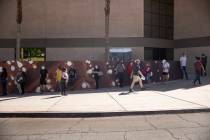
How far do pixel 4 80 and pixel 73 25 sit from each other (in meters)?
14.9

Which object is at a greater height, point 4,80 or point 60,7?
point 60,7

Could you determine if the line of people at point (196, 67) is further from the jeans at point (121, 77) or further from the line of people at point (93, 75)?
the jeans at point (121, 77)

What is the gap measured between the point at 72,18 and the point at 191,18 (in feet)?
35.7

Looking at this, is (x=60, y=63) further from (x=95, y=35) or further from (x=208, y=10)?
(x=208, y=10)

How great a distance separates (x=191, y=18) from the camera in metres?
38.2

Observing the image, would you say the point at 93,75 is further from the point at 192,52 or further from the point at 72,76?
the point at 192,52

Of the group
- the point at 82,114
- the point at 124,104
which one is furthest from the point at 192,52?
the point at 82,114

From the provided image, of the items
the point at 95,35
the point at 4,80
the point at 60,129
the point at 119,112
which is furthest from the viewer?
the point at 95,35

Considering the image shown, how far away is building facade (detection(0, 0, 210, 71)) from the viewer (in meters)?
36.9

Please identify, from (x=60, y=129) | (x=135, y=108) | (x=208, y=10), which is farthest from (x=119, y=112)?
(x=208, y=10)

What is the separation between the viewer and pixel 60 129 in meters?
11.5

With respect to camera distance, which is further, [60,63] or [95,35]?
[95,35]

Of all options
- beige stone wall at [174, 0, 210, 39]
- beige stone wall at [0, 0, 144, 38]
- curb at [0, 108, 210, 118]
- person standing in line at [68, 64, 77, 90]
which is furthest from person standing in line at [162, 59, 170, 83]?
curb at [0, 108, 210, 118]

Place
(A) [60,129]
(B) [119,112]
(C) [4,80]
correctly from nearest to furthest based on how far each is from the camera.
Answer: (A) [60,129]
(B) [119,112]
(C) [4,80]
